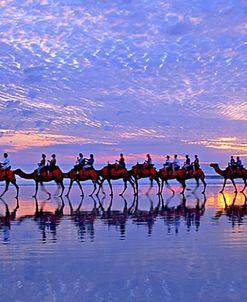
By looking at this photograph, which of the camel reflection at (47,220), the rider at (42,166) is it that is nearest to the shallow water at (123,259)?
the camel reflection at (47,220)

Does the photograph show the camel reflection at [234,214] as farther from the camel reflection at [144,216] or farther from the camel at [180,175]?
the camel at [180,175]

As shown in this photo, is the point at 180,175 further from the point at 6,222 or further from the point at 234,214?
the point at 6,222

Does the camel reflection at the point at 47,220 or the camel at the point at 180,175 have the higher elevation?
the camel at the point at 180,175

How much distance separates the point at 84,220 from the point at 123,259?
7.23m

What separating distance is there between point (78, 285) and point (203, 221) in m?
9.09

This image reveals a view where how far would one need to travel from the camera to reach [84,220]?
18.0 m

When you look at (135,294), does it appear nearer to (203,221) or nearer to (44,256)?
(44,256)

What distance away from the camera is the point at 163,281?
904 cm

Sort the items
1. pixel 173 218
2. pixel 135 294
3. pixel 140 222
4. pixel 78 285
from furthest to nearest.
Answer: pixel 173 218 < pixel 140 222 < pixel 78 285 < pixel 135 294

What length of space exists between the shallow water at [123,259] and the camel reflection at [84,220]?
2 cm

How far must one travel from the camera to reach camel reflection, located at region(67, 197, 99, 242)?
48.1 feet

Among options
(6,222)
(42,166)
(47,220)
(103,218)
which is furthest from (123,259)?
(42,166)

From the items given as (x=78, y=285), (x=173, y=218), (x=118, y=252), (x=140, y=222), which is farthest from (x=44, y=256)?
(x=173, y=218)

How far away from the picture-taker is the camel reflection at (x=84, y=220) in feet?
48.1
